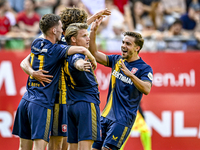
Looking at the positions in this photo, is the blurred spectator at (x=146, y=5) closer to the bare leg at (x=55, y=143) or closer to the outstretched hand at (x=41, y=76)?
the bare leg at (x=55, y=143)

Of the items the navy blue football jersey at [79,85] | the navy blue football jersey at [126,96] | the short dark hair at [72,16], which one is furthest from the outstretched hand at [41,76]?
the navy blue football jersey at [126,96]

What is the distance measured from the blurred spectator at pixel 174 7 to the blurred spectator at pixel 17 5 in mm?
4875

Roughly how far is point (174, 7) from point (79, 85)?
8012mm

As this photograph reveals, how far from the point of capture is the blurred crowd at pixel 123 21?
9219 mm

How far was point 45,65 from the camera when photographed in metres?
5.32

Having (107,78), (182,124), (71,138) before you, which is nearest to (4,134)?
(107,78)

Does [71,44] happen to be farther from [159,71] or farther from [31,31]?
[31,31]

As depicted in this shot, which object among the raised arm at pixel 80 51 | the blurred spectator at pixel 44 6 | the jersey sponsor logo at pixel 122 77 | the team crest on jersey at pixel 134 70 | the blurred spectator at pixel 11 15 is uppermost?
the blurred spectator at pixel 44 6

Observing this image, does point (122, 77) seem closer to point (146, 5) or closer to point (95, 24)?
point (95, 24)

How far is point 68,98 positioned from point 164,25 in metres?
6.61

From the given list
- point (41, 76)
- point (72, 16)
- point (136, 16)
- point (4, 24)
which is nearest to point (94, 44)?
point (72, 16)

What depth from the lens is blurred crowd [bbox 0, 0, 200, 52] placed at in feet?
30.2

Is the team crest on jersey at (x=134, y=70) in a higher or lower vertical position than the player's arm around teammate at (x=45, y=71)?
lower

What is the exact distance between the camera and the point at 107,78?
8836 millimetres
